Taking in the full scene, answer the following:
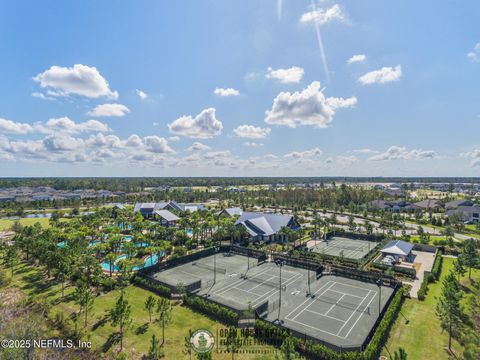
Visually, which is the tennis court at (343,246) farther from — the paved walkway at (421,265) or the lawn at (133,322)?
the lawn at (133,322)

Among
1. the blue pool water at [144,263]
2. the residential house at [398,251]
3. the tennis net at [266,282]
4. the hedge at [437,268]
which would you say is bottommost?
the blue pool water at [144,263]

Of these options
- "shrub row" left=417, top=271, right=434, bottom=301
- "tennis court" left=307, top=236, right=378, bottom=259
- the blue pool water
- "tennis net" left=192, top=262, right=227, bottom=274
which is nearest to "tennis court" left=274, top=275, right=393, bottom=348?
"shrub row" left=417, top=271, right=434, bottom=301

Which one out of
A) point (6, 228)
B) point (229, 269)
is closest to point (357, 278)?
point (229, 269)

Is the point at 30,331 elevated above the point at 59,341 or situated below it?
above

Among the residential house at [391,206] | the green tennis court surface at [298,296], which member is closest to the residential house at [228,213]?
the green tennis court surface at [298,296]

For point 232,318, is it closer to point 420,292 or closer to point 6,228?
point 420,292

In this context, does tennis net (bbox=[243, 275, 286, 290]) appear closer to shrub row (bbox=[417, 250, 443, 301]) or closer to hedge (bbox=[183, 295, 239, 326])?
hedge (bbox=[183, 295, 239, 326])
